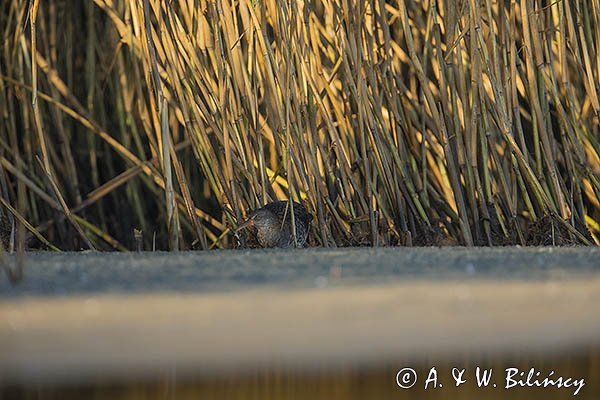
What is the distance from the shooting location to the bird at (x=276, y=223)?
10.6 ft

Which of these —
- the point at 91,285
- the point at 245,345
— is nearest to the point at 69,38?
the point at 91,285

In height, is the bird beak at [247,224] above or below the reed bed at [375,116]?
below

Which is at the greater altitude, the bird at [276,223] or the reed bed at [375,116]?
the reed bed at [375,116]

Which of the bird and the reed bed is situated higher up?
the reed bed

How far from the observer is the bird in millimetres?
3246

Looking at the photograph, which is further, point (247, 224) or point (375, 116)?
point (375, 116)

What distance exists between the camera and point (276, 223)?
10.7ft

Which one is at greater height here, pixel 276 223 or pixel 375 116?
pixel 375 116

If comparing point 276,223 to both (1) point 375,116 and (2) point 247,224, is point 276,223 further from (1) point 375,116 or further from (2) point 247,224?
(1) point 375,116

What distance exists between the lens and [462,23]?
3449 millimetres

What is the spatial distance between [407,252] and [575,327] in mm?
903

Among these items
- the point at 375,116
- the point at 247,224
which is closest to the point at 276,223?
the point at 247,224

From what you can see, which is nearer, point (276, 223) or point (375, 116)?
point (276, 223)

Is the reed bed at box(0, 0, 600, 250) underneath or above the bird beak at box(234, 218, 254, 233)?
above
